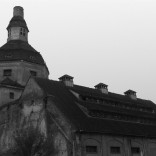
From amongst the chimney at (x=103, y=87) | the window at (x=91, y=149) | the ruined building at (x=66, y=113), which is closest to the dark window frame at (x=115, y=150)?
the ruined building at (x=66, y=113)

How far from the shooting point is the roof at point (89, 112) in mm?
34438

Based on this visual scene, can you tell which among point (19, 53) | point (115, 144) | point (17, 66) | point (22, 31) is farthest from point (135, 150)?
point (22, 31)

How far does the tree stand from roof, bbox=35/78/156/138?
11.5 ft

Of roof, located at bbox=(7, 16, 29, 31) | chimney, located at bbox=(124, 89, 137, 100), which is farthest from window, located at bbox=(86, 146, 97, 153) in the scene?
roof, located at bbox=(7, 16, 29, 31)

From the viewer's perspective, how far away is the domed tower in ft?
136

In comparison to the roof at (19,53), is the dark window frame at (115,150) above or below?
below

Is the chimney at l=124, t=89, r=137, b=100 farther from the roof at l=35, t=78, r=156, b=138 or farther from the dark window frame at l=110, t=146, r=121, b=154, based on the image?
the dark window frame at l=110, t=146, r=121, b=154

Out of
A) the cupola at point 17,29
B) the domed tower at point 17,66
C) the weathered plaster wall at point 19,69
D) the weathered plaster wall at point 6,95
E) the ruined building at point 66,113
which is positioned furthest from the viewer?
the cupola at point 17,29

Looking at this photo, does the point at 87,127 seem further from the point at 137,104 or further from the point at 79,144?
the point at 137,104

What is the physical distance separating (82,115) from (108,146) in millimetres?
4520

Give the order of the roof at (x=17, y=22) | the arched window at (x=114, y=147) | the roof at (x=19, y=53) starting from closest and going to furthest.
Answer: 1. the arched window at (x=114, y=147)
2. the roof at (x=19, y=53)
3. the roof at (x=17, y=22)

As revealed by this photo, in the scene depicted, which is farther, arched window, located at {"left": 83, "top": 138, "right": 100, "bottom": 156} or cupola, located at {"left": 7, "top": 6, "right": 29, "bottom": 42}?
cupola, located at {"left": 7, "top": 6, "right": 29, "bottom": 42}

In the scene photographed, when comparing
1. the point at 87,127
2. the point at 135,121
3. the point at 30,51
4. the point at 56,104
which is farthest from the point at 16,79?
the point at 135,121

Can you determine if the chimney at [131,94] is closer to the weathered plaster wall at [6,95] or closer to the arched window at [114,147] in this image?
the arched window at [114,147]
